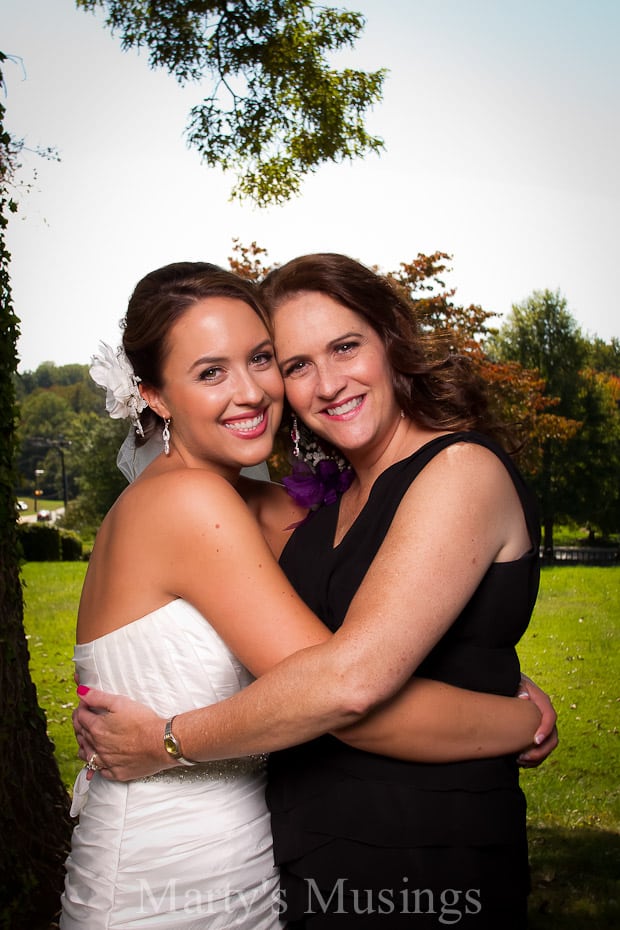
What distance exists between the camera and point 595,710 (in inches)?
310

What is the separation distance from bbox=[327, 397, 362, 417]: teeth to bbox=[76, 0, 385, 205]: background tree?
5657 millimetres

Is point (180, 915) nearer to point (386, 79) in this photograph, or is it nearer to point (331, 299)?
point (331, 299)

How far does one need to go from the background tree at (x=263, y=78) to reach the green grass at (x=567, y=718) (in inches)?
209

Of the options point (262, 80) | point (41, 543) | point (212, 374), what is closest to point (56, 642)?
point (41, 543)

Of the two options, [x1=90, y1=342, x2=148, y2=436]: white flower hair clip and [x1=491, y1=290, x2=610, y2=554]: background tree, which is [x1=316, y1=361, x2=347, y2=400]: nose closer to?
[x1=90, y1=342, x2=148, y2=436]: white flower hair clip

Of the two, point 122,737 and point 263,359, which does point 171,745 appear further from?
point 263,359

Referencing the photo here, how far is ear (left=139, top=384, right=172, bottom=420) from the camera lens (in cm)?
221

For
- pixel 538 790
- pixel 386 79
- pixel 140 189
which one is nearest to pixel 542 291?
pixel 140 189

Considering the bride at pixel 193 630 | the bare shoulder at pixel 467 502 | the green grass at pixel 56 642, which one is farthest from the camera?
the green grass at pixel 56 642

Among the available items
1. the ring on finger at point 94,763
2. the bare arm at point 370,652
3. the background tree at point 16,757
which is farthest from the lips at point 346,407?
the background tree at point 16,757

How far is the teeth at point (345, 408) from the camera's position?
6.98 ft

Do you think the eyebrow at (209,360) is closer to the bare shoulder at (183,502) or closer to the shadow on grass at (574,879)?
the bare shoulder at (183,502)

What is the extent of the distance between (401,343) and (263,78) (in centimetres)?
591

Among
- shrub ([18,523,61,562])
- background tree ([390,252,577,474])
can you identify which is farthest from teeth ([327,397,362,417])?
shrub ([18,523,61,562])
